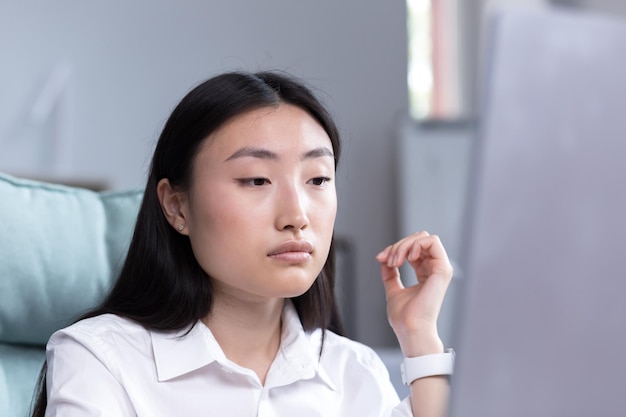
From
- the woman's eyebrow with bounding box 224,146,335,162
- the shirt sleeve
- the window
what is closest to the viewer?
the shirt sleeve

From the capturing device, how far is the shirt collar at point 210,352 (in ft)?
3.63

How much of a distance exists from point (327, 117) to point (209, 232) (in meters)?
0.25

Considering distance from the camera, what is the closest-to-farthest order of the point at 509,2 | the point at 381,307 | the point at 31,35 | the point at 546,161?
the point at 546,161, the point at 31,35, the point at 509,2, the point at 381,307

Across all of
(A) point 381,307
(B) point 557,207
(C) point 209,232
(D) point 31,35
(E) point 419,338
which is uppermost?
(D) point 31,35

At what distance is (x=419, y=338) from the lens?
1.12 m

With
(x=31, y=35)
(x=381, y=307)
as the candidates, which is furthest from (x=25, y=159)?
(x=381, y=307)

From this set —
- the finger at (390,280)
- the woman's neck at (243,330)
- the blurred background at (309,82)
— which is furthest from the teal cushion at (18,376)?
the blurred background at (309,82)

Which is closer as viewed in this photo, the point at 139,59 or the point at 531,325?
the point at 531,325

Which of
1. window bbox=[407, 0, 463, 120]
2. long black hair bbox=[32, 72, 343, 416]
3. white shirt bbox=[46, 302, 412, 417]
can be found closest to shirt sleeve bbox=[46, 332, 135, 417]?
white shirt bbox=[46, 302, 412, 417]

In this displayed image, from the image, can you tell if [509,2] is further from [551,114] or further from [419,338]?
[551,114]

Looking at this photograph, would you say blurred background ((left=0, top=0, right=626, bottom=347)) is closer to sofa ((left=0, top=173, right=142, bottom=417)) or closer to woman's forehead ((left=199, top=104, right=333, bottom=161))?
sofa ((left=0, top=173, right=142, bottom=417))

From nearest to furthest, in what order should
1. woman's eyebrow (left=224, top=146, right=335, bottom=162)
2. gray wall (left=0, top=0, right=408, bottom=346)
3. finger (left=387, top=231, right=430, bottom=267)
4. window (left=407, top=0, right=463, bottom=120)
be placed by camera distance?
woman's eyebrow (left=224, top=146, right=335, bottom=162) → finger (left=387, top=231, right=430, bottom=267) → gray wall (left=0, top=0, right=408, bottom=346) → window (left=407, top=0, right=463, bottom=120)

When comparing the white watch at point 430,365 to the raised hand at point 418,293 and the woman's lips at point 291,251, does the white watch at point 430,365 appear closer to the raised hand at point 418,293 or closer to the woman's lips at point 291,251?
the raised hand at point 418,293

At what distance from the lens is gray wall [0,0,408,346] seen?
3.03 m
